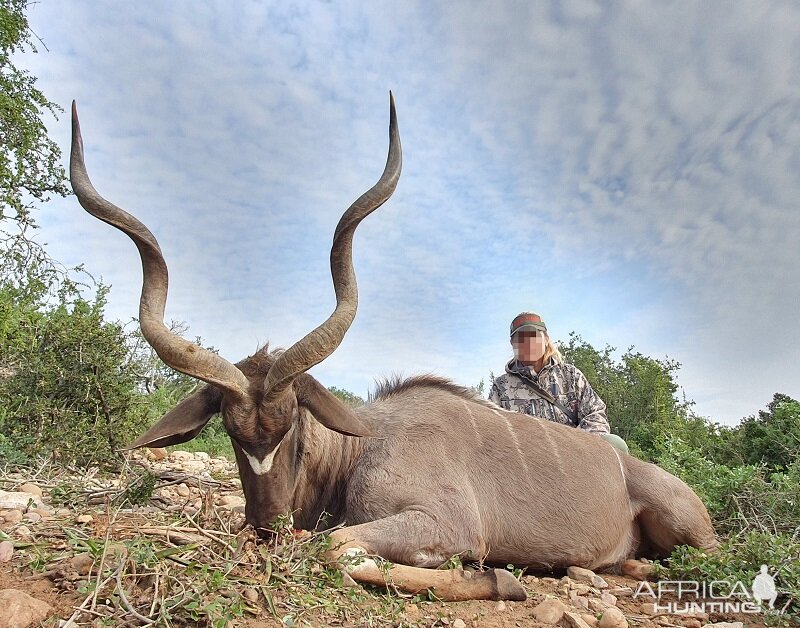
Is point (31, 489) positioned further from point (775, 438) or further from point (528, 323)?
point (775, 438)

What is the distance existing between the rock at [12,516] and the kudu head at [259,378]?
759 millimetres

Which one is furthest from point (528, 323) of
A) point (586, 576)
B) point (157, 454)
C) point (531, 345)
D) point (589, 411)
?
point (157, 454)

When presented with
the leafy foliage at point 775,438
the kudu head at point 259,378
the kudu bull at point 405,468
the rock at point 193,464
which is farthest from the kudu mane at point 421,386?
the leafy foliage at point 775,438

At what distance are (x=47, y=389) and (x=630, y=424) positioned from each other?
9895mm

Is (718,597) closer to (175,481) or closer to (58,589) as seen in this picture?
(58,589)

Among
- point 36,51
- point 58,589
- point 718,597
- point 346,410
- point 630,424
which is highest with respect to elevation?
point 36,51

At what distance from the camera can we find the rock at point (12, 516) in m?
3.34

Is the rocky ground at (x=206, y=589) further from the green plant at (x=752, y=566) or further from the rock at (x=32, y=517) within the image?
the green plant at (x=752, y=566)

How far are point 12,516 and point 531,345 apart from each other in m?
4.80

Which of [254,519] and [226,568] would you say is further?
[254,519]

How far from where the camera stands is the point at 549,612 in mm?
2789

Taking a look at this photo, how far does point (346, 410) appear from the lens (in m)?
3.55

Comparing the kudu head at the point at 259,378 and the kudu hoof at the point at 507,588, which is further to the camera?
the kudu head at the point at 259,378

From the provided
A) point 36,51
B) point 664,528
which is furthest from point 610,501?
point 36,51
